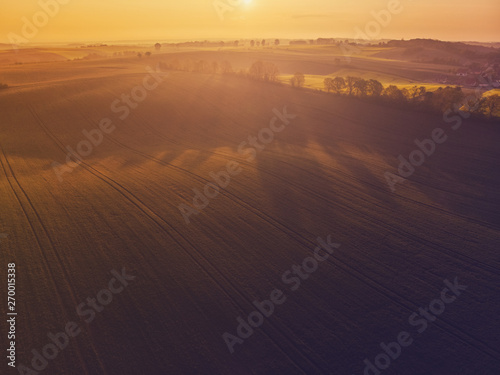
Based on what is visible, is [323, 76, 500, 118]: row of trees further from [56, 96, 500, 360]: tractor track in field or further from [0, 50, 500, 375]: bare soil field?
[56, 96, 500, 360]: tractor track in field

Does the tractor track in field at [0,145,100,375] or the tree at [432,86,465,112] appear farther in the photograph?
the tree at [432,86,465,112]

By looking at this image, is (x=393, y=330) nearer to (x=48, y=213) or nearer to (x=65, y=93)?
(x=48, y=213)

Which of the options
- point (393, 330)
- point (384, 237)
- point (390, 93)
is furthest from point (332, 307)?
point (390, 93)
